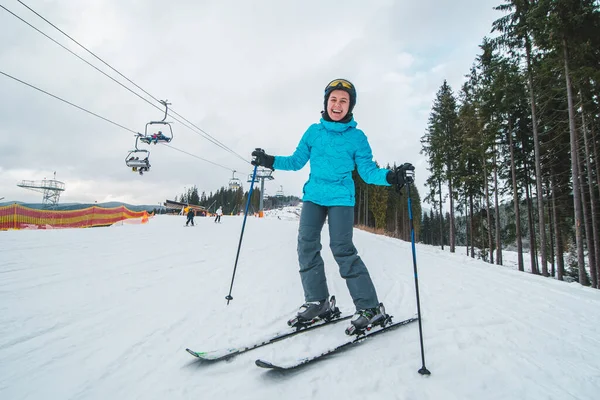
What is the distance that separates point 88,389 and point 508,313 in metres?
3.84

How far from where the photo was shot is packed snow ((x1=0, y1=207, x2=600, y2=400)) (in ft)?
4.81

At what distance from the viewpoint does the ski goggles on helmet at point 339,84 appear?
271 centimetres

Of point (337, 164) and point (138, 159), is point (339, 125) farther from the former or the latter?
point (138, 159)

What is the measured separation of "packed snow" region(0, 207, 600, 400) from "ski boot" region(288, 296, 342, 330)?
12 cm

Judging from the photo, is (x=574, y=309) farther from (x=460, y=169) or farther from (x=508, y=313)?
(x=460, y=169)

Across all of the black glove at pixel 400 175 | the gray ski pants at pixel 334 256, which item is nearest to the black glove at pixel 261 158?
the gray ski pants at pixel 334 256

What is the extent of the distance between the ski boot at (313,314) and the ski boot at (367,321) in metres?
0.31

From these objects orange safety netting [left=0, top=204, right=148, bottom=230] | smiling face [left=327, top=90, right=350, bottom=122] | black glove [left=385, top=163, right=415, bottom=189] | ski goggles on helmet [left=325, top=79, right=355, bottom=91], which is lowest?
orange safety netting [left=0, top=204, right=148, bottom=230]

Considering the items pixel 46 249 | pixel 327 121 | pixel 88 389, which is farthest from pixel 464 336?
pixel 46 249

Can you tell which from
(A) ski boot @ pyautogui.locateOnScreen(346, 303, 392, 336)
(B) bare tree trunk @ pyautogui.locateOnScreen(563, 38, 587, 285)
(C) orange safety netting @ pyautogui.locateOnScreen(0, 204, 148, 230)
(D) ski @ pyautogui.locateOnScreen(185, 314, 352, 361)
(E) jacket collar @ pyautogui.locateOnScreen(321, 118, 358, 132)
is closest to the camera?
(D) ski @ pyautogui.locateOnScreen(185, 314, 352, 361)

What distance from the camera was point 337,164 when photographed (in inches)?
102

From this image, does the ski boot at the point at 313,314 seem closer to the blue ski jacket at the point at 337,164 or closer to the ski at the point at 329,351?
the ski at the point at 329,351

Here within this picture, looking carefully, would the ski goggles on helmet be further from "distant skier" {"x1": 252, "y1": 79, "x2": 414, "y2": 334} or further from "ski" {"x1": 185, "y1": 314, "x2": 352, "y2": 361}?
"ski" {"x1": 185, "y1": 314, "x2": 352, "y2": 361}

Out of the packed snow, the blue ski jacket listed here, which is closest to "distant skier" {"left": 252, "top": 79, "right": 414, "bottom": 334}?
the blue ski jacket
